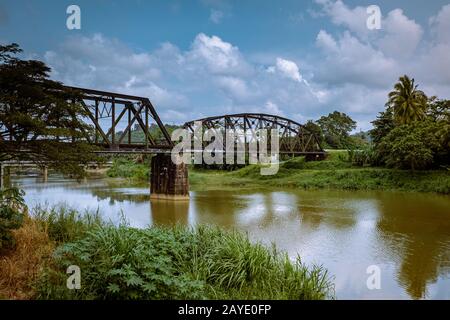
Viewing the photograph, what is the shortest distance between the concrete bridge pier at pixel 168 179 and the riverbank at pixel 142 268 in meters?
21.2

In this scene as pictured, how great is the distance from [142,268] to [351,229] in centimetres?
1316

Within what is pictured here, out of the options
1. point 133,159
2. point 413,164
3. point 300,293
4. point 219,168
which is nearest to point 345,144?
→ point 219,168

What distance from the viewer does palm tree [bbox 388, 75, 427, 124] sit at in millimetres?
43344

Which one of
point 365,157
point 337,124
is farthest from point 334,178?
point 337,124

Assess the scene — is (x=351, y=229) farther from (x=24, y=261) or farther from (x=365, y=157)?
(x=365, y=157)

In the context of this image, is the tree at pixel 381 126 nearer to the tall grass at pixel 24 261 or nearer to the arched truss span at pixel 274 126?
the arched truss span at pixel 274 126

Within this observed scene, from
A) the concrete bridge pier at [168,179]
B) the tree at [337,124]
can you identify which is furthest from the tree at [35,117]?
the tree at [337,124]

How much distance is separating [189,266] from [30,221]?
452cm

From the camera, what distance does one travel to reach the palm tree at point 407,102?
142 ft

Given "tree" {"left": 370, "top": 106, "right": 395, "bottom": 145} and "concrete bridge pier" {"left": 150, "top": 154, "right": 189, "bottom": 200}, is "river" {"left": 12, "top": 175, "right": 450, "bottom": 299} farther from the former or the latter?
"tree" {"left": 370, "top": 106, "right": 395, "bottom": 145}

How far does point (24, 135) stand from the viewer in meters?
7.96

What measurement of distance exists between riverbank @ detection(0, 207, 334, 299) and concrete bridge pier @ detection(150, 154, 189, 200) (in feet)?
69.5

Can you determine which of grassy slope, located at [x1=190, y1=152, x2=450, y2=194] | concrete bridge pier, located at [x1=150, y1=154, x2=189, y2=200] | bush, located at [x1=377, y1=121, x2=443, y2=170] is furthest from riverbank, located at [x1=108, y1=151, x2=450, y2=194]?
concrete bridge pier, located at [x1=150, y1=154, x2=189, y2=200]
